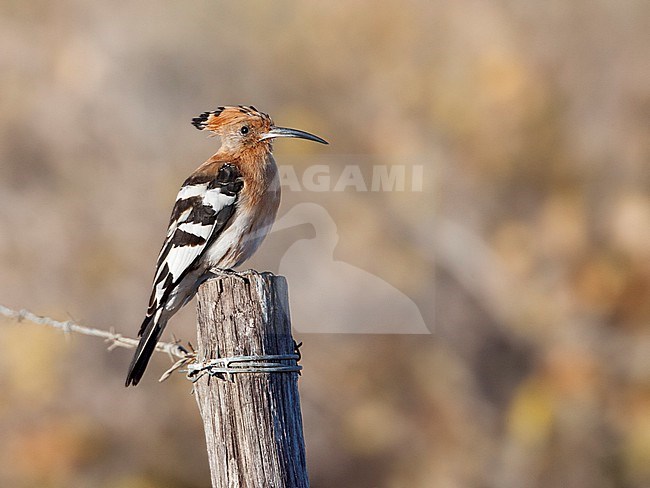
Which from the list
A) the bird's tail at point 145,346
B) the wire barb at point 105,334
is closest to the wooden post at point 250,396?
the wire barb at point 105,334

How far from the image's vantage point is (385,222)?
331 inches

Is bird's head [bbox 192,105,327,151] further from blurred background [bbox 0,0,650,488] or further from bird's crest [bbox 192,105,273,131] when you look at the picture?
blurred background [bbox 0,0,650,488]

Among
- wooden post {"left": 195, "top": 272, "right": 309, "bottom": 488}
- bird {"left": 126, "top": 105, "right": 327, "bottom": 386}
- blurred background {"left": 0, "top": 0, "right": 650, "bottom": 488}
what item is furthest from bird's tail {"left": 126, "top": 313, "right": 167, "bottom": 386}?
blurred background {"left": 0, "top": 0, "right": 650, "bottom": 488}

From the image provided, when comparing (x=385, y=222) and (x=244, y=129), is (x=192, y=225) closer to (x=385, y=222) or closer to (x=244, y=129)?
(x=244, y=129)

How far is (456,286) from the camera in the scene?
27.4ft

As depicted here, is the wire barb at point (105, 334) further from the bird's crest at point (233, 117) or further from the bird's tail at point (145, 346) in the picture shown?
the bird's crest at point (233, 117)

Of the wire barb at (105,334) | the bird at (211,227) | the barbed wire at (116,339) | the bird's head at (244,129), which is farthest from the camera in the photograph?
the bird's head at (244,129)

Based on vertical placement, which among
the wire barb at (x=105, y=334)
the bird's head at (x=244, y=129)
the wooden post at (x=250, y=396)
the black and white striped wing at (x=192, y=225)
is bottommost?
the wooden post at (x=250, y=396)

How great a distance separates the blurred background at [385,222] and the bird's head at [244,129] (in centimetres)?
310

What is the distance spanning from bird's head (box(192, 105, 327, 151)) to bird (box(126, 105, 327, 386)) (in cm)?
6

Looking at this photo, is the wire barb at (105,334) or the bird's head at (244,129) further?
the bird's head at (244,129)

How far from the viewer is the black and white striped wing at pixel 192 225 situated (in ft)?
10.7

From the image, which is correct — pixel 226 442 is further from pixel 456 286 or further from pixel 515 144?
pixel 515 144

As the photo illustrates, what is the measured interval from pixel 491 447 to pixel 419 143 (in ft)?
8.97
